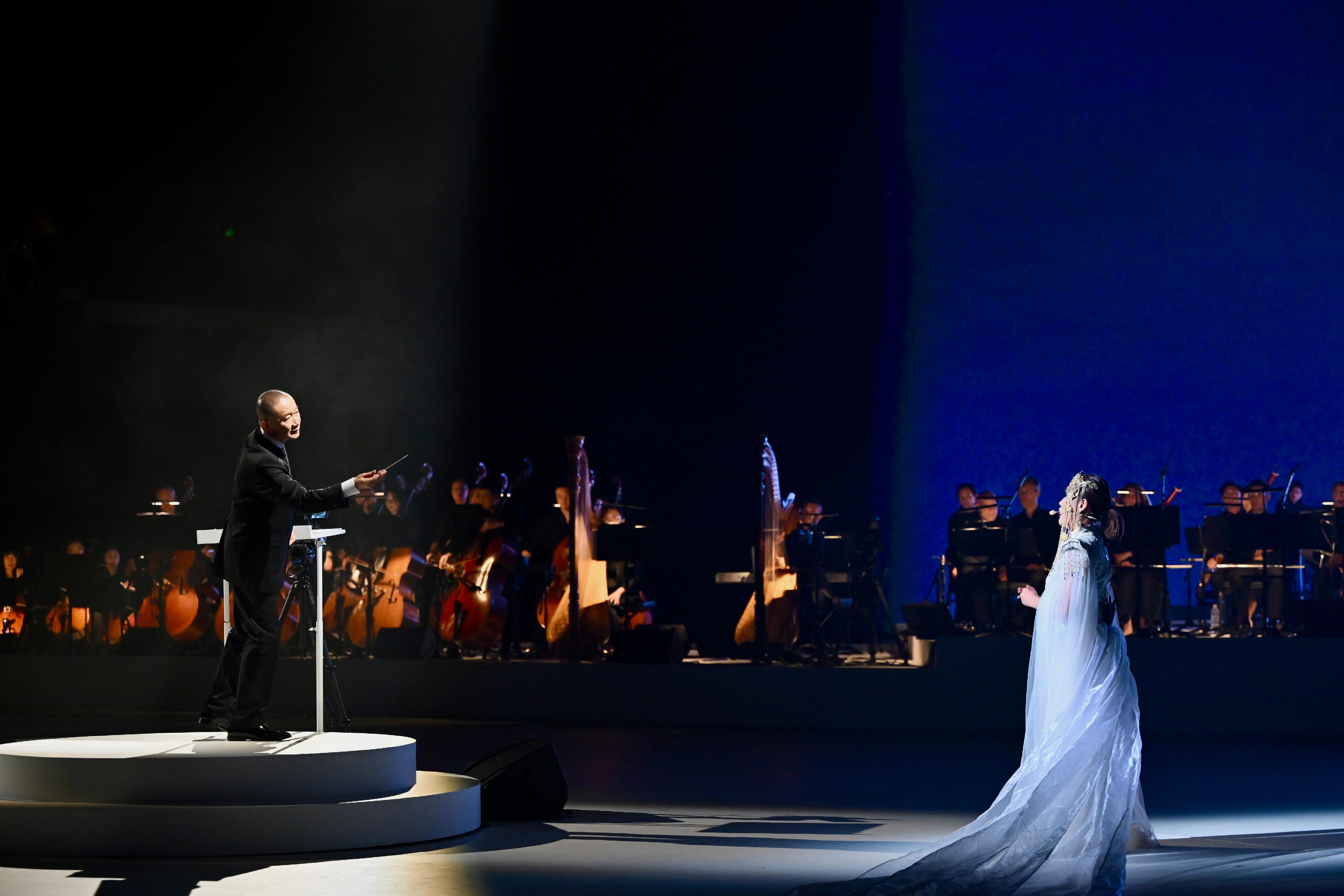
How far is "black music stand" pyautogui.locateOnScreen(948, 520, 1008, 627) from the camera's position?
8914 mm

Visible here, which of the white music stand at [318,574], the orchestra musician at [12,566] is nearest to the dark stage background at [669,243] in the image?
the orchestra musician at [12,566]

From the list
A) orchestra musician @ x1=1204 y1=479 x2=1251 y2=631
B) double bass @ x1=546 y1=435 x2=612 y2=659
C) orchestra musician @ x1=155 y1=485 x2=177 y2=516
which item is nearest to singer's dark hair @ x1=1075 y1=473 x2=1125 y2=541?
double bass @ x1=546 y1=435 x2=612 y2=659

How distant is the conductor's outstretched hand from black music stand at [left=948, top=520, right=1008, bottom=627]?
17.1 feet

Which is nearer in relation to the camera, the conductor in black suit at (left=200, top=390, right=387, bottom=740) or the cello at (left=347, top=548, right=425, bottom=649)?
the conductor in black suit at (left=200, top=390, right=387, bottom=740)

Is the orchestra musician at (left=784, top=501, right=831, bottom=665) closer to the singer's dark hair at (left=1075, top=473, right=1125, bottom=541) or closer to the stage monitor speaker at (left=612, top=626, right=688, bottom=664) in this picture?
the stage monitor speaker at (left=612, top=626, right=688, bottom=664)

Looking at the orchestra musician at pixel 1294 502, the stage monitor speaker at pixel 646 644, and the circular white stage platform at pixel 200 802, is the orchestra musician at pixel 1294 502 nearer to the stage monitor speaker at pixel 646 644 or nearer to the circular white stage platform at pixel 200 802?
the stage monitor speaker at pixel 646 644

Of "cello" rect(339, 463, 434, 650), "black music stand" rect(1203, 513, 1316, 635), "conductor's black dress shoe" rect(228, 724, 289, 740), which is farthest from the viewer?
"cello" rect(339, 463, 434, 650)

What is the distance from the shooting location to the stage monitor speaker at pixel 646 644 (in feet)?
30.4

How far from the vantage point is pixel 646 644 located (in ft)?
30.4

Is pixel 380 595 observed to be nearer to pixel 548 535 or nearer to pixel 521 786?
pixel 548 535

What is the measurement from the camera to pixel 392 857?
4414mm

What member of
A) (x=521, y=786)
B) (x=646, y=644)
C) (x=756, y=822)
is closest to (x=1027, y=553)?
(x=646, y=644)

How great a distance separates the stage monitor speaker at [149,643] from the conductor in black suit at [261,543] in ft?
20.3

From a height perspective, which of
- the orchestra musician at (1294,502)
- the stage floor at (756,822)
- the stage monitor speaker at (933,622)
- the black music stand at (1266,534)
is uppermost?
the orchestra musician at (1294,502)
